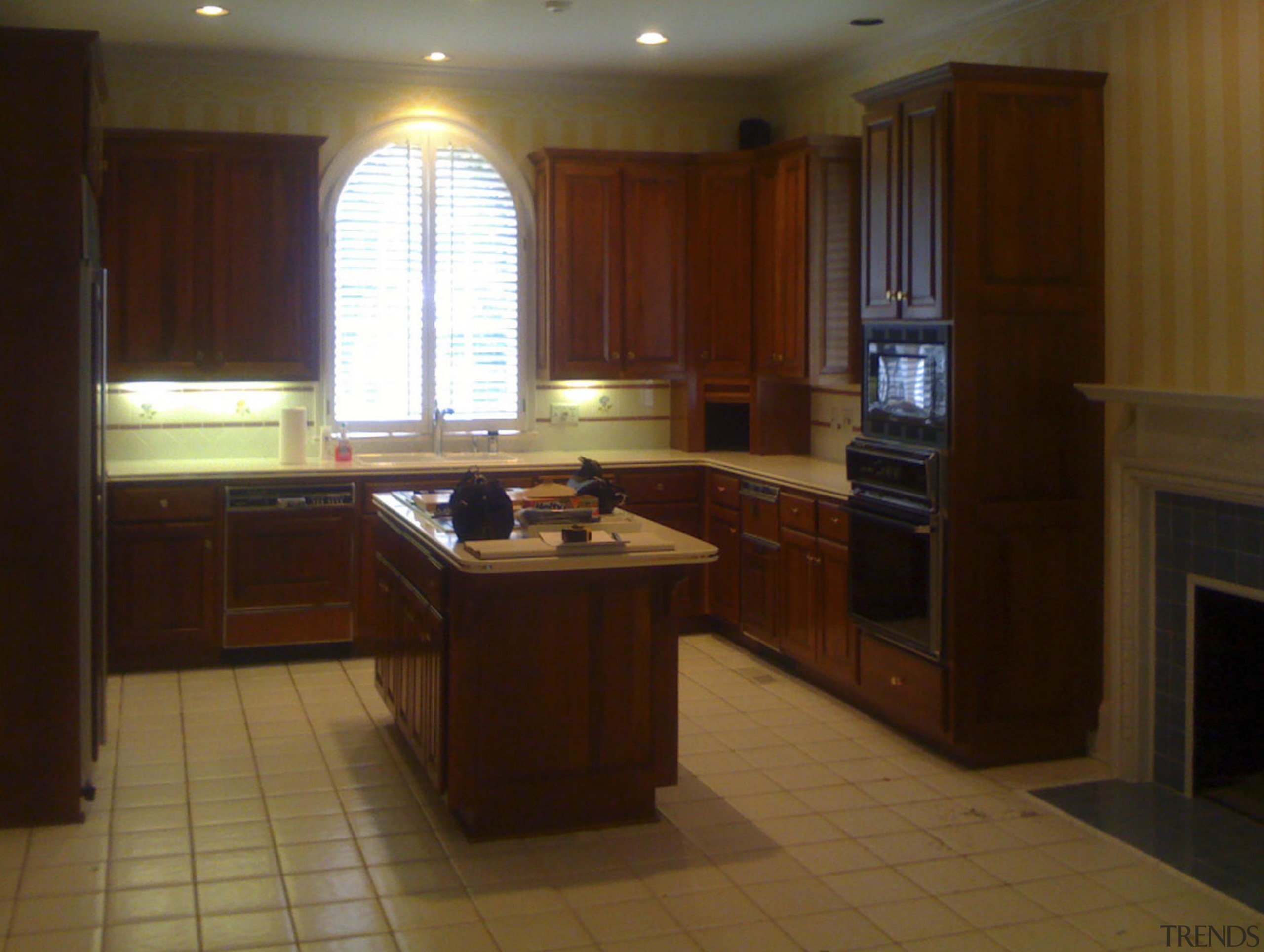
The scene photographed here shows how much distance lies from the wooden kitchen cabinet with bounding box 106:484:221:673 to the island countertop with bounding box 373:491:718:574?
79.3 inches

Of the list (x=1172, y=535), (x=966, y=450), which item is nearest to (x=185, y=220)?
(x=966, y=450)

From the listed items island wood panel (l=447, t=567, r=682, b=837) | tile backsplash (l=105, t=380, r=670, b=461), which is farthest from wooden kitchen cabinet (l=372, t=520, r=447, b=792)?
tile backsplash (l=105, t=380, r=670, b=461)

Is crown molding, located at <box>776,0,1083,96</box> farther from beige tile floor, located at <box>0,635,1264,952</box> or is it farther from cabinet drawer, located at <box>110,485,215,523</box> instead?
cabinet drawer, located at <box>110,485,215,523</box>

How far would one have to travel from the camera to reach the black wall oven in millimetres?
4754

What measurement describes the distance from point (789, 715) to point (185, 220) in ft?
11.9

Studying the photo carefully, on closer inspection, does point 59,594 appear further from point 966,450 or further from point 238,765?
point 966,450

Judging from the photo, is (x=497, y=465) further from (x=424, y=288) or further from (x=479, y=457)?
(x=424, y=288)

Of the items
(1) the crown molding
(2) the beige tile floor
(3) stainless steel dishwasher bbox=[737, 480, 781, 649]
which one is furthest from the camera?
(3) stainless steel dishwasher bbox=[737, 480, 781, 649]

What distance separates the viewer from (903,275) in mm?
4969

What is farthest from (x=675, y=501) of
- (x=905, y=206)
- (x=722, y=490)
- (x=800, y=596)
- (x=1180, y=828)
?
(x=1180, y=828)

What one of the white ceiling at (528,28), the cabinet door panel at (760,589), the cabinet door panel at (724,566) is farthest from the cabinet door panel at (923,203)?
the cabinet door panel at (724,566)

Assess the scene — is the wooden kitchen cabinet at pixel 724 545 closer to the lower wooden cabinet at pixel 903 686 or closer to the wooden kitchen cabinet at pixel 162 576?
the lower wooden cabinet at pixel 903 686

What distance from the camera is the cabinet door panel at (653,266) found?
7051 mm

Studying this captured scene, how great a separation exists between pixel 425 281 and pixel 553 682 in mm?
3456
